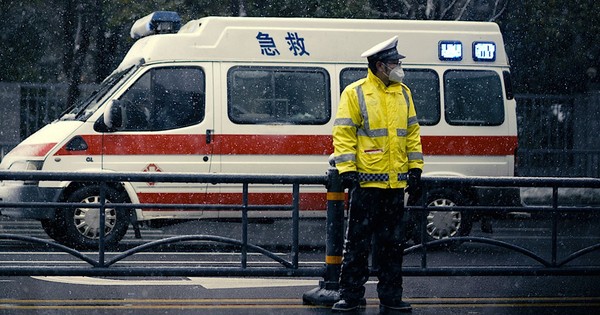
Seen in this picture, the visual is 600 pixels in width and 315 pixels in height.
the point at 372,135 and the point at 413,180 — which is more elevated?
the point at 372,135

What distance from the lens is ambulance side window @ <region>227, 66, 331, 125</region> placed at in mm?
13422

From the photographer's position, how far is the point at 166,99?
522 inches

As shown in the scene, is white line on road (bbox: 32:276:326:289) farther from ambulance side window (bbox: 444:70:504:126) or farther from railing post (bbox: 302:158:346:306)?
ambulance side window (bbox: 444:70:504:126)

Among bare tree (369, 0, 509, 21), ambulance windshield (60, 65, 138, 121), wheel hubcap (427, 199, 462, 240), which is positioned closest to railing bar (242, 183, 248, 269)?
ambulance windshield (60, 65, 138, 121)

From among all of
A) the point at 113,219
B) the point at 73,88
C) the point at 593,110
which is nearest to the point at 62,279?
the point at 113,219

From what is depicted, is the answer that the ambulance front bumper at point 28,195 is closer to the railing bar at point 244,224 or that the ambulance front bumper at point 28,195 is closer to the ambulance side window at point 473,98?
the railing bar at point 244,224

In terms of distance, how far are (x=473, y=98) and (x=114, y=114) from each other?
14.5 ft

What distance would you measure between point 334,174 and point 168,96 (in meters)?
5.25

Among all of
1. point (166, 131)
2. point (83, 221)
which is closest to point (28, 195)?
point (83, 221)

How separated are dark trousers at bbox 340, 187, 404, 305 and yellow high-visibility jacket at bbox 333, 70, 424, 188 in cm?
13

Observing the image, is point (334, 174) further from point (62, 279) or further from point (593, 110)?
point (593, 110)

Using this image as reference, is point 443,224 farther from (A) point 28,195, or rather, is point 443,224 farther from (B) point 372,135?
(B) point 372,135

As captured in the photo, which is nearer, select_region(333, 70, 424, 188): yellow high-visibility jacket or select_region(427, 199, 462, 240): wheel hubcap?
select_region(333, 70, 424, 188): yellow high-visibility jacket

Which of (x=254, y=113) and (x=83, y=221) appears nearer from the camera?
(x=83, y=221)
